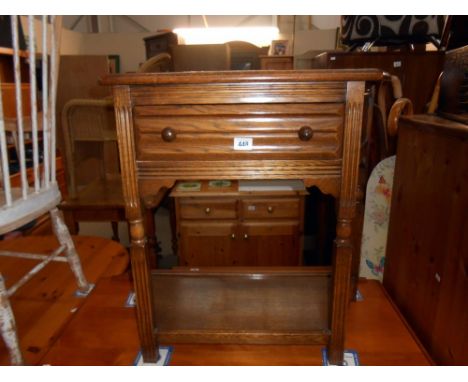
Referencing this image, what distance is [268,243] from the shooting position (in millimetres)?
1938

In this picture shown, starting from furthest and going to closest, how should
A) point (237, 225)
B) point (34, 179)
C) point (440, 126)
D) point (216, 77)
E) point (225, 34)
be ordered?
point (225, 34) → point (237, 225) → point (34, 179) → point (440, 126) → point (216, 77)

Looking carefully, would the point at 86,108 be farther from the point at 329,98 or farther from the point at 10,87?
the point at 329,98

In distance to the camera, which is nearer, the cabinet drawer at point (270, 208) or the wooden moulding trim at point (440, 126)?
the wooden moulding trim at point (440, 126)

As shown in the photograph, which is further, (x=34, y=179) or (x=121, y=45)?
(x=121, y=45)

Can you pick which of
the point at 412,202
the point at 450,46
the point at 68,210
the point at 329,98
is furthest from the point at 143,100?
the point at 68,210

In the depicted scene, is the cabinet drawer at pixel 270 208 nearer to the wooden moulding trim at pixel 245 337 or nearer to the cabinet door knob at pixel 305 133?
the wooden moulding trim at pixel 245 337

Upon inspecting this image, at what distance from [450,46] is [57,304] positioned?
1493 millimetres

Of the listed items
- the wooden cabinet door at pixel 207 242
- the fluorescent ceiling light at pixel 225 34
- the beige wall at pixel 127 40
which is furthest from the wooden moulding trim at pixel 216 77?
the beige wall at pixel 127 40

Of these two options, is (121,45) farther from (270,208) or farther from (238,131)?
(238,131)

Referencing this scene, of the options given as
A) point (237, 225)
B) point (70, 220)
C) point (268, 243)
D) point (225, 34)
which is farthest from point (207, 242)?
point (225, 34)

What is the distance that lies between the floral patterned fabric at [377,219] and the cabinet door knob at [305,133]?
22.4 inches

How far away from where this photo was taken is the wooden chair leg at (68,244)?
1.04 m

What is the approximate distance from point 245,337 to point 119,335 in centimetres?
37

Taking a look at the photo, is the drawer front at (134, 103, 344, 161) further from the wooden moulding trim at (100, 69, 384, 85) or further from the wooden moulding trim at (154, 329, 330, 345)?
the wooden moulding trim at (154, 329, 330, 345)
